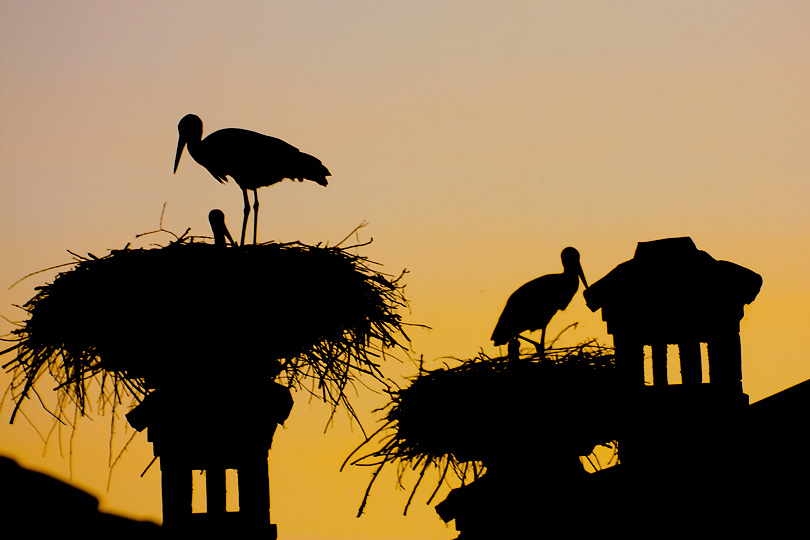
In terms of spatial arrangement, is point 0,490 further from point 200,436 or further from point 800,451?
point 800,451

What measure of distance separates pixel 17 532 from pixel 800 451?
5.93m

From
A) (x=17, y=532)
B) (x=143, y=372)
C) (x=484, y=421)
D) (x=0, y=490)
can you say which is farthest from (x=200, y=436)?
(x=0, y=490)

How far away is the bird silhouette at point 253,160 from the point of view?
1057 centimetres

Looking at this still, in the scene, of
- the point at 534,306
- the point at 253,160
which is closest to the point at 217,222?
the point at 253,160

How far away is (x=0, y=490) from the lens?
9766 millimetres

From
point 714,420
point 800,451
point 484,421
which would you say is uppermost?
point 484,421

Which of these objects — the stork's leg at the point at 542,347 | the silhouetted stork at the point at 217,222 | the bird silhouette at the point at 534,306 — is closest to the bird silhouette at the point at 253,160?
the silhouetted stork at the point at 217,222

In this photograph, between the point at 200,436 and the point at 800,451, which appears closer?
the point at 800,451

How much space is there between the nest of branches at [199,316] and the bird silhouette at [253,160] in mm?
2574

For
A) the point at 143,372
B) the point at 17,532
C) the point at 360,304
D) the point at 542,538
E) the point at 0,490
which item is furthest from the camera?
the point at 0,490

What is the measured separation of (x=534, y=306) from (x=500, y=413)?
8.70 ft

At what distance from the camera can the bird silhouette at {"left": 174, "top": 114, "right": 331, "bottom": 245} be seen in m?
10.6

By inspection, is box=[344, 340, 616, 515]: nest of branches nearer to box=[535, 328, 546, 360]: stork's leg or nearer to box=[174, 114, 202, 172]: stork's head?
box=[535, 328, 546, 360]: stork's leg

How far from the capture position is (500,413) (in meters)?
8.23
